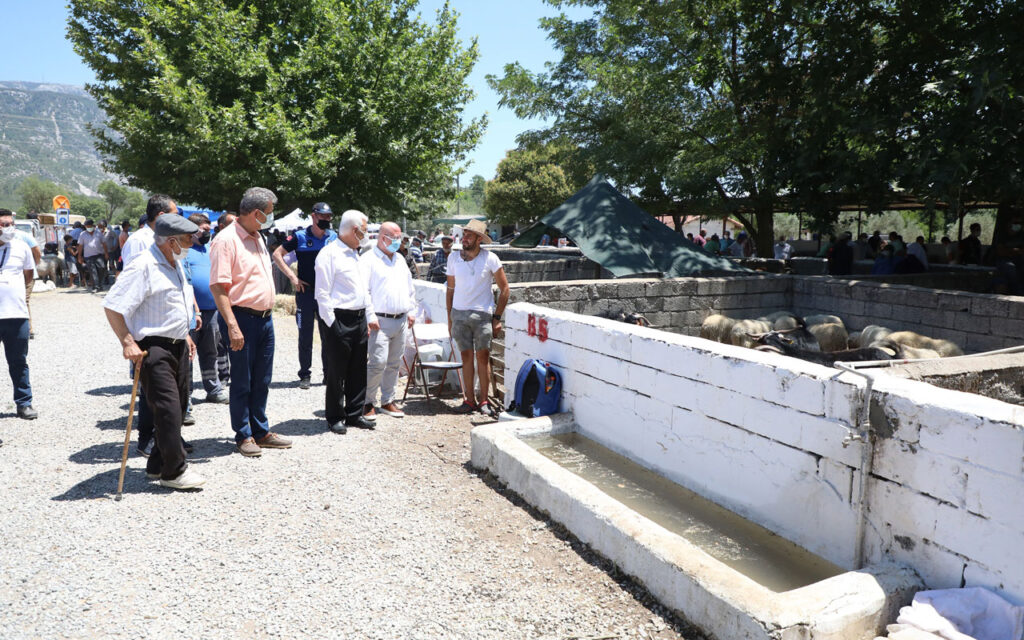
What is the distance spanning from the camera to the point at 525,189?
159 feet

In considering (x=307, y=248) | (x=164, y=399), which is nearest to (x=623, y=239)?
(x=307, y=248)

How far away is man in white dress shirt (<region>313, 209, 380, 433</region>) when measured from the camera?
19.7 ft

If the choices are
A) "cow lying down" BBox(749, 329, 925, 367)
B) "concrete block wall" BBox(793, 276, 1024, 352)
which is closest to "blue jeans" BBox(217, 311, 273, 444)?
"cow lying down" BBox(749, 329, 925, 367)

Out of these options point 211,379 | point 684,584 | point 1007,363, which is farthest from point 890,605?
point 211,379

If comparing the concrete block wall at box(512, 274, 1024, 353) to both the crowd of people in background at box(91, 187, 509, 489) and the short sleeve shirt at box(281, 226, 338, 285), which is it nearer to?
the crowd of people in background at box(91, 187, 509, 489)

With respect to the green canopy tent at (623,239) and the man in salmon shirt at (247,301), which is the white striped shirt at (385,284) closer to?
the man in salmon shirt at (247,301)

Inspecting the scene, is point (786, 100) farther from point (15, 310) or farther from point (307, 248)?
point (15, 310)

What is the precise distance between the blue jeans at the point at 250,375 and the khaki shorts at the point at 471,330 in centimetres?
191

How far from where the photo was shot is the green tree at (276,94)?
700 inches

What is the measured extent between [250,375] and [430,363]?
2.47 metres

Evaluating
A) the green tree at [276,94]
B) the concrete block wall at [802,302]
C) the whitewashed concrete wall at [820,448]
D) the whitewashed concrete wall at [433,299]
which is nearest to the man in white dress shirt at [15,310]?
the whitewashed concrete wall at [433,299]

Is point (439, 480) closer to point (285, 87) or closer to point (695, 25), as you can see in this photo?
point (695, 25)

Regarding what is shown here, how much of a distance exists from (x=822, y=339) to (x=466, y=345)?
378 cm

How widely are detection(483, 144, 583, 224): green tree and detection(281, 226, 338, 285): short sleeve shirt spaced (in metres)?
40.1
